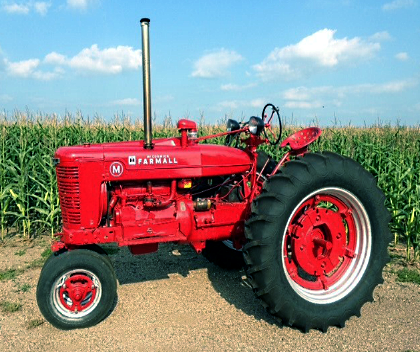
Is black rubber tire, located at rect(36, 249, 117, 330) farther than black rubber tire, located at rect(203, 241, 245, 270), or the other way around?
black rubber tire, located at rect(203, 241, 245, 270)

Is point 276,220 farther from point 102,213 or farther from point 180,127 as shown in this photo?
point 102,213

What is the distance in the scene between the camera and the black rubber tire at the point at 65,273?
334cm

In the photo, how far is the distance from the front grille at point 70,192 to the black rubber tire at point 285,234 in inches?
59.1

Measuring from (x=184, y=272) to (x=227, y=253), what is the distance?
60 centimetres

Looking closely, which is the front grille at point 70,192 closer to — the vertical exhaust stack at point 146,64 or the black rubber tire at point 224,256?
the vertical exhaust stack at point 146,64

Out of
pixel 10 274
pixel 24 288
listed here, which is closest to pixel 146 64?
pixel 24 288

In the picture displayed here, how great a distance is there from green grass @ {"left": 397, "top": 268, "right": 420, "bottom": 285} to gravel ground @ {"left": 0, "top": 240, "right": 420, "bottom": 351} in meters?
0.09

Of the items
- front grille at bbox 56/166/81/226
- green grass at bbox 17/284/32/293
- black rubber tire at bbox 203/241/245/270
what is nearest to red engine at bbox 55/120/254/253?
front grille at bbox 56/166/81/226

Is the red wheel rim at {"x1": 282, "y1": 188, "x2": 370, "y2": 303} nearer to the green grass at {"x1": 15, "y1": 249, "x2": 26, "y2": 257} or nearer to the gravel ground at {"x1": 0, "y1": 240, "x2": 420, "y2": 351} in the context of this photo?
the gravel ground at {"x1": 0, "y1": 240, "x2": 420, "y2": 351}

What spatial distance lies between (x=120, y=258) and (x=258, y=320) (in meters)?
2.44

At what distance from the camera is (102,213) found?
3619 millimetres

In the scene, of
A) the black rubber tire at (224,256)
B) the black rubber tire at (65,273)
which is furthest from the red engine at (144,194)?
the black rubber tire at (224,256)

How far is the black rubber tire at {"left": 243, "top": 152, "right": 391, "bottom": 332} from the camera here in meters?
3.29

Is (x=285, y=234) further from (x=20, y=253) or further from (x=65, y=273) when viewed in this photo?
(x=20, y=253)
